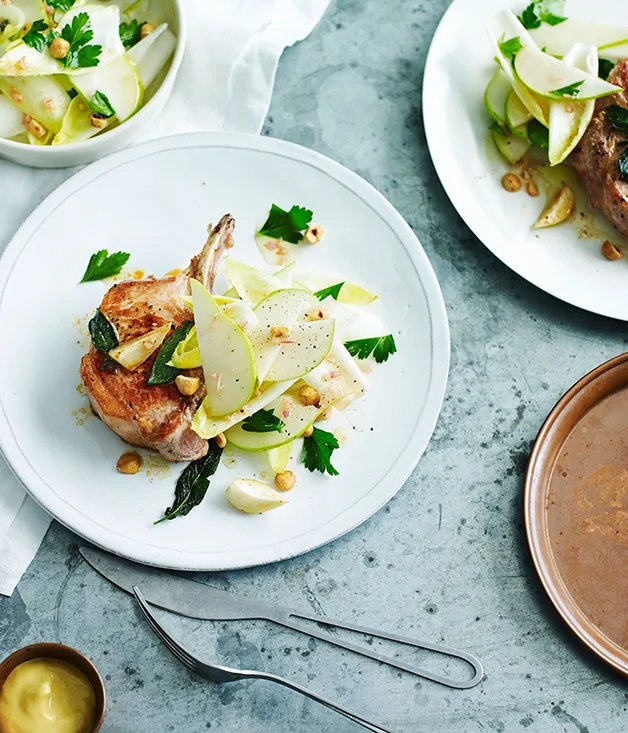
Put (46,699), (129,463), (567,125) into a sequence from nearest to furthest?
(46,699)
(129,463)
(567,125)

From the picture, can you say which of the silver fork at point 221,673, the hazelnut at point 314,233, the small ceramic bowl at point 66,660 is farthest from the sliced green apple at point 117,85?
the small ceramic bowl at point 66,660

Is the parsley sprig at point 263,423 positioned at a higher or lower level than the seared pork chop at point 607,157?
lower

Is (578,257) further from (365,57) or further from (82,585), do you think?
(82,585)

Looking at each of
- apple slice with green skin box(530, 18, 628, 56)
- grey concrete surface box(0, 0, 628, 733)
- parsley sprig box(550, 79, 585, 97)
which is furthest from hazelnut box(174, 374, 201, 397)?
apple slice with green skin box(530, 18, 628, 56)

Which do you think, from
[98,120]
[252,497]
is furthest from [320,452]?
[98,120]

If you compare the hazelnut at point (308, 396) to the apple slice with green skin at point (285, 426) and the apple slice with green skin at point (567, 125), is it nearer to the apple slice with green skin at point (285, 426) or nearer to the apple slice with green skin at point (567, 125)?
the apple slice with green skin at point (285, 426)

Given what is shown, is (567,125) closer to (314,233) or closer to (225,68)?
(314,233)
